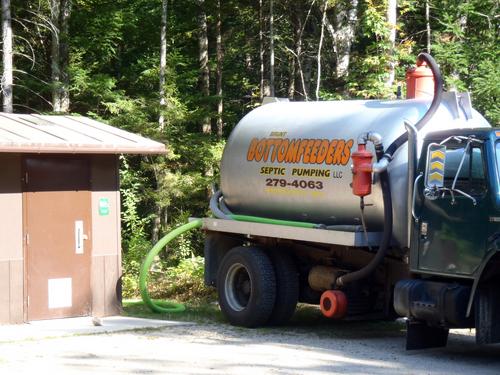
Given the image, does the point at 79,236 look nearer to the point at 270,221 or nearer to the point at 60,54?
the point at 270,221

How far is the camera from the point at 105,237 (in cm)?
1327

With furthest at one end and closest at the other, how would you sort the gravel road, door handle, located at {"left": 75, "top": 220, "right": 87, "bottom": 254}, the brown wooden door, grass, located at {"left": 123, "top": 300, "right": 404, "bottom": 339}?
1. door handle, located at {"left": 75, "top": 220, "right": 87, "bottom": 254}
2. the brown wooden door
3. grass, located at {"left": 123, "top": 300, "right": 404, "bottom": 339}
4. the gravel road

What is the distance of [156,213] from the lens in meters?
26.1

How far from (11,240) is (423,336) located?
5.67 metres

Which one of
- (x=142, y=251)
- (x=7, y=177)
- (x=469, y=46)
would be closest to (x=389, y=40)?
(x=469, y=46)

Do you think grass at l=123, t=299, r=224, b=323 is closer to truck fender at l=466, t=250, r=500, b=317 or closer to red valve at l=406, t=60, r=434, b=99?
red valve at l=406, t=60, r=434, b=99

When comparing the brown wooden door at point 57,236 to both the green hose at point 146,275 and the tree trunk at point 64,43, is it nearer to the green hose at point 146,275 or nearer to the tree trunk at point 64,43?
the green hose at point 146,275

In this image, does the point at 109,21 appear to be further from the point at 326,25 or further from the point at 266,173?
the point at 266,173

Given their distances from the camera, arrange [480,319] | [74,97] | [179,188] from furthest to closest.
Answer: [74,97] → [179,188] → [480,319]

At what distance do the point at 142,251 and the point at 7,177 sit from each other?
368 inches

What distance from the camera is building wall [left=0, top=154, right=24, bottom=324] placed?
12.3 m

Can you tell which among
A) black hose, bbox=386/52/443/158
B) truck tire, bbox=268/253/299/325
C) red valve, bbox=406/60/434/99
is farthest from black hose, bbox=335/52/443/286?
truck tire, bbox=268/253/299/325

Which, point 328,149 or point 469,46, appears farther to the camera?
point 469,46

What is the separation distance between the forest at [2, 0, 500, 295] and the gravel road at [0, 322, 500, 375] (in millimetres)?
6979
